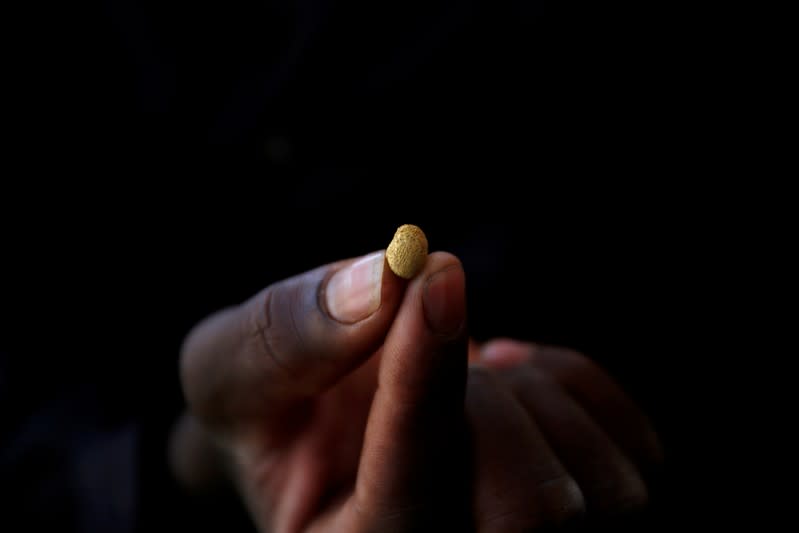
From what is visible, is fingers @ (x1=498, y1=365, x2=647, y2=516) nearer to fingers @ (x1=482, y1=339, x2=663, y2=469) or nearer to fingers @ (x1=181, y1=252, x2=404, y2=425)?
fingers @ (x1=482, y1=339, x2=663, y2=469)

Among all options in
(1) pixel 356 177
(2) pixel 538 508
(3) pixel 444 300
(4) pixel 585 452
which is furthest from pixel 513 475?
(1) pixel 356 177

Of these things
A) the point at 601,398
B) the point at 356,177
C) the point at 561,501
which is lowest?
the point at 561,501

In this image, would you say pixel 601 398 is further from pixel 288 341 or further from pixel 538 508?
pixel 288 341

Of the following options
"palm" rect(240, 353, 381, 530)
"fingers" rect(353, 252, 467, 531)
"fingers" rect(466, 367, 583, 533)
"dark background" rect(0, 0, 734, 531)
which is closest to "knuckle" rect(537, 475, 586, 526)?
"fingers" rect(466, 367, 583, 533)

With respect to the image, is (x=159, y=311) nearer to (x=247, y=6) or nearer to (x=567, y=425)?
(x=247, y=6)

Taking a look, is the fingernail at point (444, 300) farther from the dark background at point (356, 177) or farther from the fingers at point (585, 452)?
the dark background at point (356, 177)

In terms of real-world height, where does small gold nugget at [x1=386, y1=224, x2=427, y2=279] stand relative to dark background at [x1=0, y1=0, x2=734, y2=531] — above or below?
below
